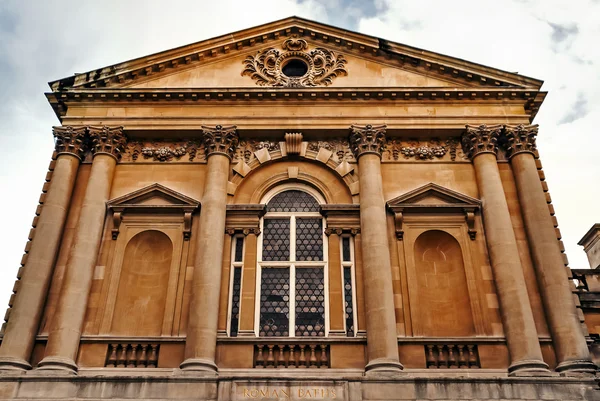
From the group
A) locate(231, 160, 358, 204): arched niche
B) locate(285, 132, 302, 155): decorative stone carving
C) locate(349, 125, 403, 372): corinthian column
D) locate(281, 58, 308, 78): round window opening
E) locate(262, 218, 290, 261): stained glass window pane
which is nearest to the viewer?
locate(349, 125, 403, 372): corinthian column

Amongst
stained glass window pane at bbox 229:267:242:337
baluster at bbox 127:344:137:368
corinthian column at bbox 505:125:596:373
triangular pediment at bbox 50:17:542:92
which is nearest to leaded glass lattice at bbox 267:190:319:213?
stained glass window pane at bbox 229:267:242:337

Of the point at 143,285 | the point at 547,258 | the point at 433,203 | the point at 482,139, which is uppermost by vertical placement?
the point at 482,139

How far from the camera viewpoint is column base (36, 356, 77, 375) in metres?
16.5

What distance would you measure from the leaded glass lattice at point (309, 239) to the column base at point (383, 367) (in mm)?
4259

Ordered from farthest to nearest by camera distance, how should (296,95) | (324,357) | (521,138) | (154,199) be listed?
(296,95) → (521,138) → (154,199) → (324,357)

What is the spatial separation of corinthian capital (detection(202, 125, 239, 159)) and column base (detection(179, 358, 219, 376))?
742 cm

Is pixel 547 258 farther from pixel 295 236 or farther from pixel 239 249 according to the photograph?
pixel 239 249

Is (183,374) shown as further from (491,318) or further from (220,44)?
(220,44)

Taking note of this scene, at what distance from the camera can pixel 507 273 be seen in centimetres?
1812

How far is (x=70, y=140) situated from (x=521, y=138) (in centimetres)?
1602

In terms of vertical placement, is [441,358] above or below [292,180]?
below

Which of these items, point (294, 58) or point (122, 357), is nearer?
point (122, 357)

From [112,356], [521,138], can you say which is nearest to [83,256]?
[112,356]

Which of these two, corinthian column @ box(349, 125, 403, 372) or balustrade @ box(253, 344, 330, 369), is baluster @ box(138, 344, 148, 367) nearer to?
balustrade @ box(253, 344, 330, 369)
